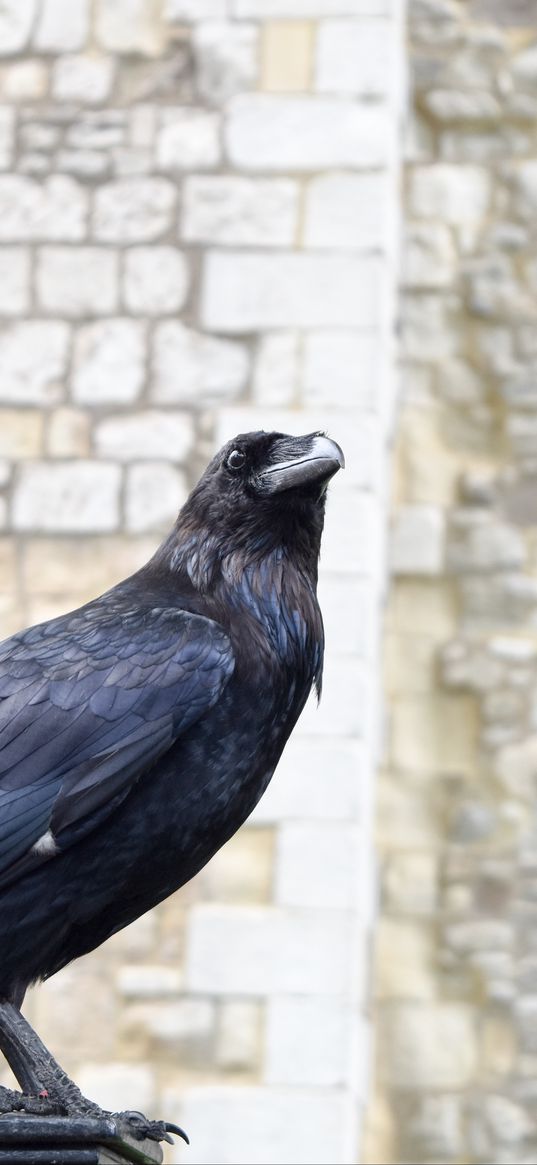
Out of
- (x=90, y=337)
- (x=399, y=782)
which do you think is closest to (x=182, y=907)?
(x=399, y=782)

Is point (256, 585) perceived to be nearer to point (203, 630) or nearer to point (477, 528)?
point (203, 630)

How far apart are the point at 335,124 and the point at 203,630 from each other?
3.22m

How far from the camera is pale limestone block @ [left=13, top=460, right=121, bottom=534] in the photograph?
527 cm

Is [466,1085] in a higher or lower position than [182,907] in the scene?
lower

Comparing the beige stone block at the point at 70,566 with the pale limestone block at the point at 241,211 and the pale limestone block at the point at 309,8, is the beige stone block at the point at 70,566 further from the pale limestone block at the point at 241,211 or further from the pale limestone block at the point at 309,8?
the pale limestone block at the point at 309,8

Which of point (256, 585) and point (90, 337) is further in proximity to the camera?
point (90, 337)

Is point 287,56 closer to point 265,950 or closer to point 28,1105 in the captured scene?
point 265,950

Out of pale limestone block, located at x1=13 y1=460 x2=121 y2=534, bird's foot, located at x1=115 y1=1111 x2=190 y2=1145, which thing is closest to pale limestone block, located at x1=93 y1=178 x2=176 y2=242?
pale limestone block, located at x1=13 y1=460 x2=121 y2=534

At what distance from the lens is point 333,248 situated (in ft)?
17.6

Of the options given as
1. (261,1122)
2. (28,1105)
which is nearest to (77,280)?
(261,1122)

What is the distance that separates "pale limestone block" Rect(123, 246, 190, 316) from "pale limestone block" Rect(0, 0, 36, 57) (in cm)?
73

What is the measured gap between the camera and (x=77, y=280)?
5.41 m

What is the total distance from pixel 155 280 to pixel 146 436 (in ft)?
1.52

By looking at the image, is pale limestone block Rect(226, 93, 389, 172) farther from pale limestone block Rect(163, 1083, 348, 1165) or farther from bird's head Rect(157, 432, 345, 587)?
bird's head Rect(157, 432, 345, 587)
